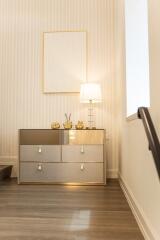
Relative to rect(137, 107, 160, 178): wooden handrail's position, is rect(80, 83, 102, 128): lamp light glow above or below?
above

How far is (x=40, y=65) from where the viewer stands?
4.11m

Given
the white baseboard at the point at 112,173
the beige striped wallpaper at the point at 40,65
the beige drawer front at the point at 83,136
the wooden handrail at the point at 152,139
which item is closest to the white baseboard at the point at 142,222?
the wooden handrail at the point at 152,139

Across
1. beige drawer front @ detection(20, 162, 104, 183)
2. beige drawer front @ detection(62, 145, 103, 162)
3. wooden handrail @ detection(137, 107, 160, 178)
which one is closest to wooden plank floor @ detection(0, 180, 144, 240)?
beige drawer front @ detection(20, 162, 104, 183)

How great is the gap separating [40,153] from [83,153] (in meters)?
0.58

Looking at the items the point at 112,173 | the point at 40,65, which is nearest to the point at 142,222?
the point at 112,173

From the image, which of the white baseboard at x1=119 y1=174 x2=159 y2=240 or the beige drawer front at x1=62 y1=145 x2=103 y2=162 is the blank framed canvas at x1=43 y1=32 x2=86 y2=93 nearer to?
the beige drawer front at x1=62 y1=145 x2=103 y2=162

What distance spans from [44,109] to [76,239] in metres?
2.60

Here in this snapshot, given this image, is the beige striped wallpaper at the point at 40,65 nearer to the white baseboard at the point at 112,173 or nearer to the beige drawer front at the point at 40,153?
the white baseboard at the point at 112,173

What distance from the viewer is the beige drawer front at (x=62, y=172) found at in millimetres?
3482

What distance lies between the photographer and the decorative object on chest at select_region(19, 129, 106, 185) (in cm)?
349

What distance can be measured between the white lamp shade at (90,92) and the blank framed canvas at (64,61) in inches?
13.5

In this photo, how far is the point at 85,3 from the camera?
4.11 m

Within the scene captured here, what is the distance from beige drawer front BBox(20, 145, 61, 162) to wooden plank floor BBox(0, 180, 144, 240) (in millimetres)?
437

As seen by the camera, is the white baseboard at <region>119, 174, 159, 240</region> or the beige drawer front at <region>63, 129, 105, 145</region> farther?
the beige drawer front at <region>63, 129, 105, 145</region>
